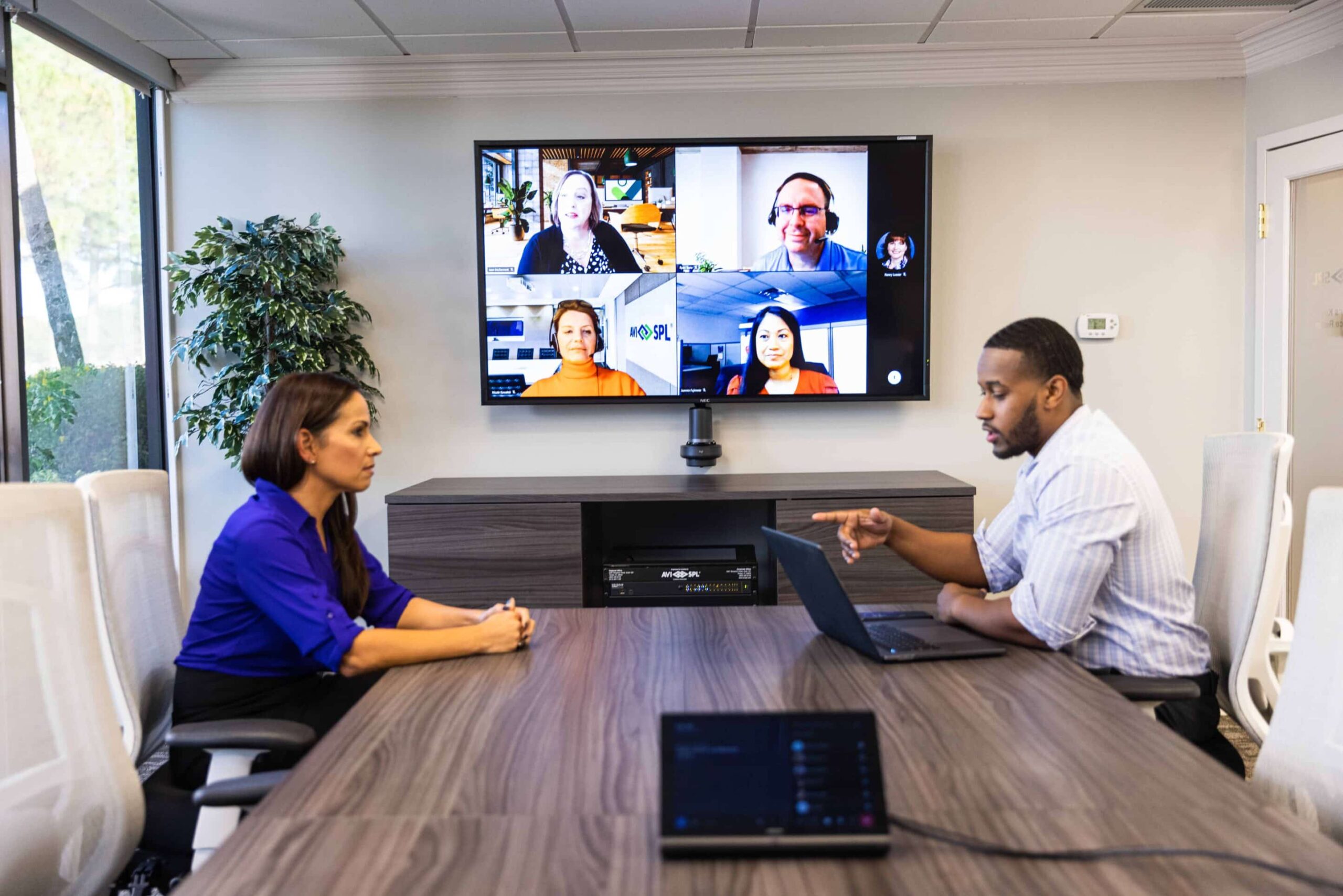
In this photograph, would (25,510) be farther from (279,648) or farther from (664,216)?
(664,216)

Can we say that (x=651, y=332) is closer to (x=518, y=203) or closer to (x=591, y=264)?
(x=591, y=264)

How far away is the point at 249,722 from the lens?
1544mm

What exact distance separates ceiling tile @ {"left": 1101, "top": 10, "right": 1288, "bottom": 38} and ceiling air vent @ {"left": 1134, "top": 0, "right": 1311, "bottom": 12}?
0.03 meters

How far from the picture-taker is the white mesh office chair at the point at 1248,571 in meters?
1.88

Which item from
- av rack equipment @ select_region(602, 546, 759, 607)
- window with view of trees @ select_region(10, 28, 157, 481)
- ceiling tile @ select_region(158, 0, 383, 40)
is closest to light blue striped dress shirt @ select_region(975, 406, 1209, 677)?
av rack equipment @ select_region(602, 546, 759, 607)

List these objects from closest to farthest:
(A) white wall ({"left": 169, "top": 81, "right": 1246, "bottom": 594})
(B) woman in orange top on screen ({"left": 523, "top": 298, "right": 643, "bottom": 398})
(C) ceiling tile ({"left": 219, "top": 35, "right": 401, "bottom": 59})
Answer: (C) ceiling tile ({"left": 219, "top": 35, "right": 401, "bottom": 59}) → (B) woman in orange top on screen ({"left": 523, "top": 298, "right": 643, "bottom": 398}) → (A) white wall ({"left": 169, "top": 81, "right": 1246, "bottom": 594})

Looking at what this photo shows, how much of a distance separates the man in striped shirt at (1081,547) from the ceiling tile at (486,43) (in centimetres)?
246

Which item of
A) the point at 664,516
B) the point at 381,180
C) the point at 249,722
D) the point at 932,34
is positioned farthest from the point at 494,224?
the point at 249,722

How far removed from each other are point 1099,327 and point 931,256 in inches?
30.4

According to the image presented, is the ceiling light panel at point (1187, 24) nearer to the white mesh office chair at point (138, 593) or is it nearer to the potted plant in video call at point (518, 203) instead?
the potted plant in video call at point (518, 203)

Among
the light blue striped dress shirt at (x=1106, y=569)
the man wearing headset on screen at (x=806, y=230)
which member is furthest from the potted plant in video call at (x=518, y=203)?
the light blue striped dress shirt at (x=1106, y=569)

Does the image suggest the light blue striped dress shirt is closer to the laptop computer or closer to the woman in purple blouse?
the laptop computer

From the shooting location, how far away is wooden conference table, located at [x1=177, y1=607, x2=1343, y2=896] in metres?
0.90

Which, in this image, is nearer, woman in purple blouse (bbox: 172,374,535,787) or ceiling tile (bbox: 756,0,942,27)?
woman in purple blouse (bbox: 172,374,535,787)
